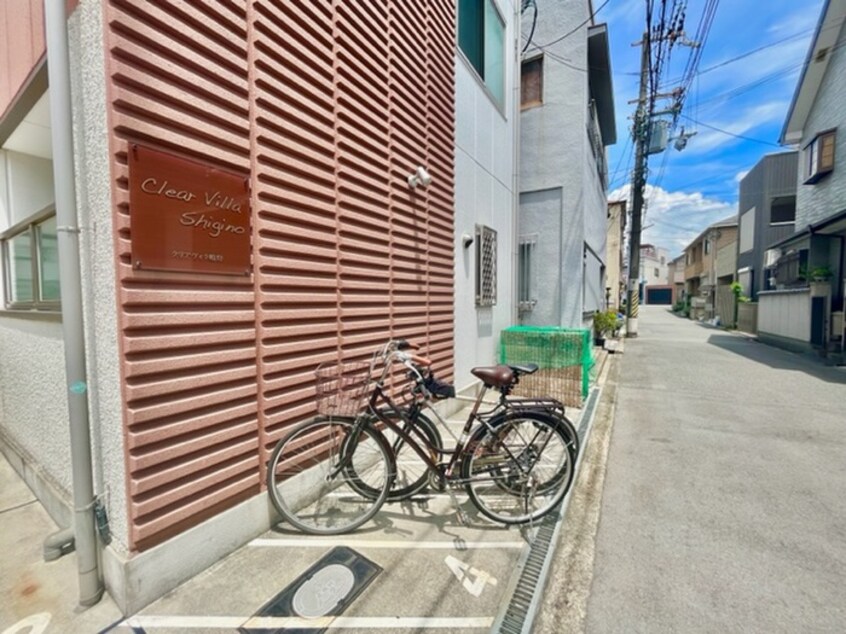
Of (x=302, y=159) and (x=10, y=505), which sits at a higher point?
(x=302, y=159)

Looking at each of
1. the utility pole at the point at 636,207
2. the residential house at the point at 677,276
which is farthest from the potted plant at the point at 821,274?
the residential house at the point at 677,276

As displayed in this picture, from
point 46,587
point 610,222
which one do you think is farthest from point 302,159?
point 610,222

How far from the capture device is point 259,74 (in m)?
2.44

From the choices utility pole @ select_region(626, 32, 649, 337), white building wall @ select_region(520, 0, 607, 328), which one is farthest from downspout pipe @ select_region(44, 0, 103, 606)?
utility pole @ select_region(626, 32, 649, 337)

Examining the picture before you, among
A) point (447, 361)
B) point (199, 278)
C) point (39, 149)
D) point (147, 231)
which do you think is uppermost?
point (39, 149)

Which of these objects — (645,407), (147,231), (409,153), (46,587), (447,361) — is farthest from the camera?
(645,407)

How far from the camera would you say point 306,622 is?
6.20 feet

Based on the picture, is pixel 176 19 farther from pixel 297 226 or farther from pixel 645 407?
pixel 645 407

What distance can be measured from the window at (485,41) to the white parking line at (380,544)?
6.37m

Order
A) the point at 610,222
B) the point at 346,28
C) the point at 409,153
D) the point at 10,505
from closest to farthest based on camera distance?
the point at 10,505 → the point at 346,28 → the point at 409,153 → the point at 610,222

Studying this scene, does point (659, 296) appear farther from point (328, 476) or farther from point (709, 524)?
point (328, 476)

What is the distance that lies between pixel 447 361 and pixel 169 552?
12.2 ft

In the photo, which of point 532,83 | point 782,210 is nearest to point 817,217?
point 782,210

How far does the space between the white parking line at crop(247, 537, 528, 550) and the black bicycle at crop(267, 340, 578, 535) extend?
8 cm
